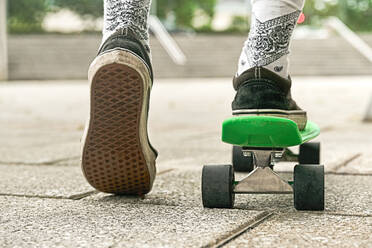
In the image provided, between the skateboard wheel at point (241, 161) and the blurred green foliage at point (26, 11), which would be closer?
the skateboard wheel at point (241, 161)

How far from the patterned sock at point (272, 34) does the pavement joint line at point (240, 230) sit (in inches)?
15.3

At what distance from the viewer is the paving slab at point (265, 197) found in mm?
1729

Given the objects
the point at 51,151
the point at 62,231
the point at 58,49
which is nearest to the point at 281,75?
the point at 62,231

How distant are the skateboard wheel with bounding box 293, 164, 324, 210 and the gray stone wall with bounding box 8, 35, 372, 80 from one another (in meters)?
16.4

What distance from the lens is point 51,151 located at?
10.8ft

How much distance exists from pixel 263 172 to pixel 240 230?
270mm

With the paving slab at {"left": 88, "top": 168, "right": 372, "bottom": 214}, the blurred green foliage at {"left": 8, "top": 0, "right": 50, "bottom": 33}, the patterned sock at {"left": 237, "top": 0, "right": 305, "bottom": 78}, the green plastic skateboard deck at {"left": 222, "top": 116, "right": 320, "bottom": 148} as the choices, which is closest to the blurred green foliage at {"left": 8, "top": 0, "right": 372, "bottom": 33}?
the blurred green foliage at {"left": 8, "top": 0, "right": 50, "bottom": 33}

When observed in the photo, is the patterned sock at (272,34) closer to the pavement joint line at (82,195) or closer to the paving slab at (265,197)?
the paving slab at (265,197)

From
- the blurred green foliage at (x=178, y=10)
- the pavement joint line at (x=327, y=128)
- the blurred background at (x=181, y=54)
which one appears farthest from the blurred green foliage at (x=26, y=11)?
the pavement joint line at (x=327, y=128)

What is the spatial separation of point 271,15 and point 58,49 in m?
19.1

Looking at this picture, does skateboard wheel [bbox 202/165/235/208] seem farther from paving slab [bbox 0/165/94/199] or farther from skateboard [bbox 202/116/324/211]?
paving slab [bbox 0/165/94/199]

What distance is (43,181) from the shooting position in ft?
7.34

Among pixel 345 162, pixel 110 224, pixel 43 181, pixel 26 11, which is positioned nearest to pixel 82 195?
pixel 43 181

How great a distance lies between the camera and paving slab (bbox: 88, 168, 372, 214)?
1.73 metres
